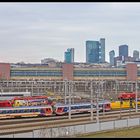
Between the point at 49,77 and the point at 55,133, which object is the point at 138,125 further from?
the point at 49,77

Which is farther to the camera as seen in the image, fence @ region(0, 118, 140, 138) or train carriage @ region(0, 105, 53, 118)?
train carriage @ region(0, 105, 53, 118)

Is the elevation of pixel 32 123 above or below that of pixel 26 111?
below

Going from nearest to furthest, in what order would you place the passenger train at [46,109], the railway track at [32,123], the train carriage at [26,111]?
1. the railway track at [32,123]
2. the train carriage at [26,111]
3. the passenger train at [46,109]

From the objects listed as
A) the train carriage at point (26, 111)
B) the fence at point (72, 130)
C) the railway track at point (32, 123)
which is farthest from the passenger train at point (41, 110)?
the fence at point (72, 130)

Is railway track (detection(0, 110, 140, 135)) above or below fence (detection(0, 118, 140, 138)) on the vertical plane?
below

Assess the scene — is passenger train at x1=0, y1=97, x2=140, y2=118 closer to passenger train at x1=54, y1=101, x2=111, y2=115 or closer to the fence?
passenger train at x1=54, y1=101, x2=111, y2=115

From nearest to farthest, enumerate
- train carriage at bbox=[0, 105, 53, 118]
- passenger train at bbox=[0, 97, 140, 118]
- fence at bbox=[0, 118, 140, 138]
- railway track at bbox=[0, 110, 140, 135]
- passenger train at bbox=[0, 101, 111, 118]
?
fence at bbox=[0, 118, 140, 138], railway track at bbox=[0, 110, 140, 135], train carriage at bbox=[0, 105, 53, 118], passenger train at bbox=[0, 101, 111, 118], passenger train at bbox=[0, 97, 140, 118]

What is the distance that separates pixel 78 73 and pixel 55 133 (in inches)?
3397

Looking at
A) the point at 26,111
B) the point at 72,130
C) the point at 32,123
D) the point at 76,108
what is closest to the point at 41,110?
the point at 26,111

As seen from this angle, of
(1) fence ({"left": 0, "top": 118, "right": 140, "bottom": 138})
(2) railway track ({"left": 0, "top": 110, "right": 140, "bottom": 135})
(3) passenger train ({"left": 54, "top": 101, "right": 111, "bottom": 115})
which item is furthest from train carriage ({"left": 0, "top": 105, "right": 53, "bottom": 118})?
(1) fence ({"left": 0, "top": 118, "right": 140, "bottom": 138})

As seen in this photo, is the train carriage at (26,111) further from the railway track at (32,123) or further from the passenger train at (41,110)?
the railway track at (32,123)

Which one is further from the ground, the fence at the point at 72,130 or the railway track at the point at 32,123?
the fence at the point at 72,130

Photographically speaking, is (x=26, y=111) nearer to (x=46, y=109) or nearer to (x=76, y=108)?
(x=46, y=109)

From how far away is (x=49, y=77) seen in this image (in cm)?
11369
